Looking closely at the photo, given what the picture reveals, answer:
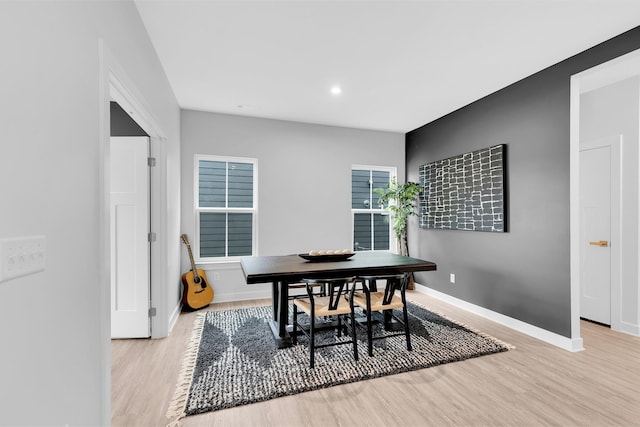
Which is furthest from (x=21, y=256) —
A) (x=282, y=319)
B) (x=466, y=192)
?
(x=466, y=192)

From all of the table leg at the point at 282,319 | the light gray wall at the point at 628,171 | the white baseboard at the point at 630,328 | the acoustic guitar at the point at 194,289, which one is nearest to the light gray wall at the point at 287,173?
the acoustic guitar at the point at 194,289

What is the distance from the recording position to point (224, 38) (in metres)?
2.45

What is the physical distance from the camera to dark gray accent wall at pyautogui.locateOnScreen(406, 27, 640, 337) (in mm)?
2816

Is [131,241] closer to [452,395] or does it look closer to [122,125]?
[122,125]

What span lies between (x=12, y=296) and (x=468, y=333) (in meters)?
3.45

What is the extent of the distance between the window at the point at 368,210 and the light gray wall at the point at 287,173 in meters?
0.16

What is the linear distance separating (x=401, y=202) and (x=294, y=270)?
2.86 m

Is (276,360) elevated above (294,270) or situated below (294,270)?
below

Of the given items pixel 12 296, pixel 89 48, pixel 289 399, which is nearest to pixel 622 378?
pixel 289 399

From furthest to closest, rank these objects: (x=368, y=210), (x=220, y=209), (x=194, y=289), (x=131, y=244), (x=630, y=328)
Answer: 1. (x=368, y=210)
2. (x=220, y=209)
3. (x=194, y=289)
4. (x=630, y=328)
5. (x=131, y=244)

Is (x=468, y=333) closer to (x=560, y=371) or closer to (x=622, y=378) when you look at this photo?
(x=560, y=371)

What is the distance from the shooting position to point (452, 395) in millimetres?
2088

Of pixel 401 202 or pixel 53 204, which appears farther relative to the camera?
pixel 401 202

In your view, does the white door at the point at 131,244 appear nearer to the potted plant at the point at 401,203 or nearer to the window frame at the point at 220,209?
the window frame at the point at 220,209
